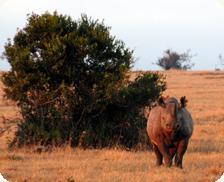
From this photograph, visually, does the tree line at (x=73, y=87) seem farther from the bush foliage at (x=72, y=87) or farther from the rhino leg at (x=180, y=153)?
the rhino leg at (x=180, y=153)

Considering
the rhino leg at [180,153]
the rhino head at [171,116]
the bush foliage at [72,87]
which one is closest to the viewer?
the rhino head at [171,116]

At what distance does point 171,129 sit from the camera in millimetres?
13086

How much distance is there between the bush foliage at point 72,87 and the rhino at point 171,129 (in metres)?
4.54

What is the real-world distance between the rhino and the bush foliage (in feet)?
14.9

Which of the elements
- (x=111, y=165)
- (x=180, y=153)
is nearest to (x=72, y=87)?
(x=111, y=165)

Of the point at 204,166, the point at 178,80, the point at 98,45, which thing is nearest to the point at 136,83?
the point at 98,45

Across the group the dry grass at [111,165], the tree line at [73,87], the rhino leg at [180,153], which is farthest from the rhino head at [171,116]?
the tree line at [73,87]

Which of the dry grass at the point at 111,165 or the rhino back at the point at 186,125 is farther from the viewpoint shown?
the rhino back at the point at 186,125

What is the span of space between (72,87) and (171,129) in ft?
19.3

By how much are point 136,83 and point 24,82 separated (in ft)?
10.4

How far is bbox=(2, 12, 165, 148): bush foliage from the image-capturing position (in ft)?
59.6

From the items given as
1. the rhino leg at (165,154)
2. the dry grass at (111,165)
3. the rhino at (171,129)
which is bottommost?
the dry grass at (111,165)

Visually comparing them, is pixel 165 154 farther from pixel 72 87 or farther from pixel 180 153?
pixel 72 87

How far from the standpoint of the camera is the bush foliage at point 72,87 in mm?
18156
